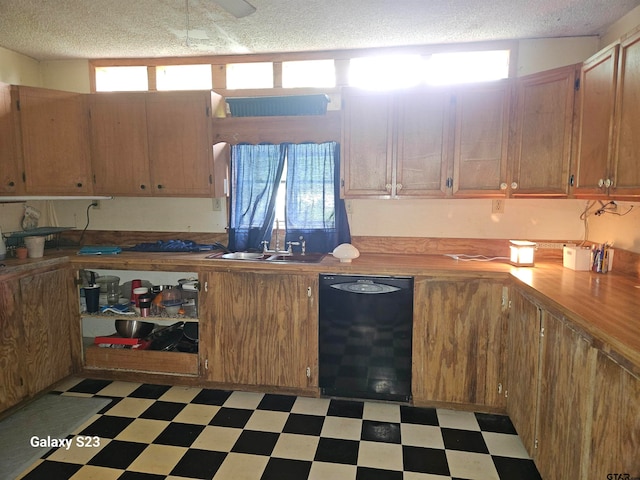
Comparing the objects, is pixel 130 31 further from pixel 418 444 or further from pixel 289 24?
pixel 418 444

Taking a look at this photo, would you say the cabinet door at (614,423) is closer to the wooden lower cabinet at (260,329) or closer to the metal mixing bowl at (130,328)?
the wooden lower cabinet at (260,329)

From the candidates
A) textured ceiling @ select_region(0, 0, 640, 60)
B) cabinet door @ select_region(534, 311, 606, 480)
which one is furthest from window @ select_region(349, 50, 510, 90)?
cabinet door @ select_region(534, 311, 606, 480)

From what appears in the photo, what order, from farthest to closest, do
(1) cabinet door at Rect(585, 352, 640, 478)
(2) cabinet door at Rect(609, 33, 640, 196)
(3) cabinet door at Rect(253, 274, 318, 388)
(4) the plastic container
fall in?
(4) the plastic container, (3) cabinet door at Rect(253, 274, 318, 388), (2) cabinet door at Rect(609, 33, 640, 196), (1) cabinet door at Rect(585, 352, 640, 478)

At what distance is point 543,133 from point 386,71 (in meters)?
1.23

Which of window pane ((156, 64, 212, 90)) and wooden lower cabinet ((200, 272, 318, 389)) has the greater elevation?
window pane ((156, 64, 212, 90))

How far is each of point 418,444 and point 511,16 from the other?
2571 mm

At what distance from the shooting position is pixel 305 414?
2.69 m

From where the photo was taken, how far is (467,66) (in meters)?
Answer: 3.21

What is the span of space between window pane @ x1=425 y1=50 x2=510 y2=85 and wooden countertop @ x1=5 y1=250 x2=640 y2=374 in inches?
53.4

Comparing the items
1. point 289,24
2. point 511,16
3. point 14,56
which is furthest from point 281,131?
point 14,56

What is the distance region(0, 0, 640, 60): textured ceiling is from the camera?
247 cm

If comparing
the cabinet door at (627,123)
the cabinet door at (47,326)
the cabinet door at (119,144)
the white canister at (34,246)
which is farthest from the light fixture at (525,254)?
the white canister at (34,246)

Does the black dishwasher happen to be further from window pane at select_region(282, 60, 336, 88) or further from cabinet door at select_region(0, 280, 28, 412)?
cabinet door at select_region(0, 280, 28, 412)

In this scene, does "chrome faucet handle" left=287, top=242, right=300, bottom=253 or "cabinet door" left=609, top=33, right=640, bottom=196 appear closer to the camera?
"cabinet door" left=609, top=33, right=640, bottom=196
